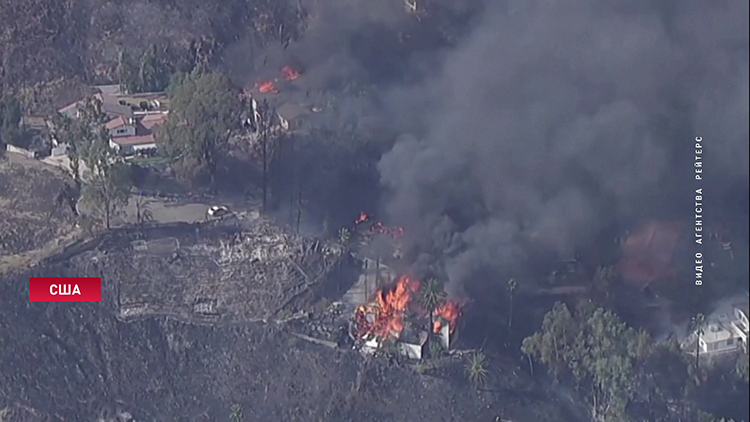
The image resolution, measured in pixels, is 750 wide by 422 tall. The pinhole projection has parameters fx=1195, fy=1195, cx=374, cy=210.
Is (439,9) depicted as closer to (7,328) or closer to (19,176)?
(19,176)

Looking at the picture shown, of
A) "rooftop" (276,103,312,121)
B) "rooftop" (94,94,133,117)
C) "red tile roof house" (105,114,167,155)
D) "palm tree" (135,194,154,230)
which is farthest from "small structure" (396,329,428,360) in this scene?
"rooftop" (94,94,133,117)

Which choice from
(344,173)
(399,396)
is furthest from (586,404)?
(344,173)

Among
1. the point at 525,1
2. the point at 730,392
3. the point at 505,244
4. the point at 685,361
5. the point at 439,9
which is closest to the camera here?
the point at 730,392

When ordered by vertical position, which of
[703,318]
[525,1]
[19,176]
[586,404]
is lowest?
[586,404]

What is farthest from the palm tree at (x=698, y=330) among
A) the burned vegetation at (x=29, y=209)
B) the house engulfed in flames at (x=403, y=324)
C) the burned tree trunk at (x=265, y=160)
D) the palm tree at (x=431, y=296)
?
the burned vegetation at (x=29, y=209)

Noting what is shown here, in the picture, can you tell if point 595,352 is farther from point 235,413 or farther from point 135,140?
point 135,140

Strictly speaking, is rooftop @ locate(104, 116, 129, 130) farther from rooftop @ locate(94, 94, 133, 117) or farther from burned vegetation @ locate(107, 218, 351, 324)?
Answer: burned vegetation @ locate(107, 218, 351, 324)

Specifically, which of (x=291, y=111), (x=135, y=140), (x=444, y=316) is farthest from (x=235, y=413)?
(x=291, y=111)
